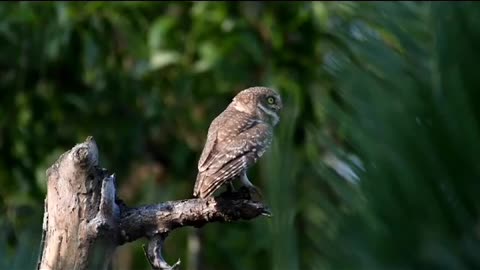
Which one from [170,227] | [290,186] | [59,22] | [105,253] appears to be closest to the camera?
[290,186]

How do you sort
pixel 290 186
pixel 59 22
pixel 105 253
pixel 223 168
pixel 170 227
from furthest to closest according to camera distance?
pixel 59 22, pixel 223 168, pixel 170 227, pixel 105 253, pixel 290 186

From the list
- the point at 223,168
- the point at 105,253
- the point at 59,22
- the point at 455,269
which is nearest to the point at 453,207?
the point at 455,269

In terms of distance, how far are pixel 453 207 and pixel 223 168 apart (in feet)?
4.41

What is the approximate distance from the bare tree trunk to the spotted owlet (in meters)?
0.27

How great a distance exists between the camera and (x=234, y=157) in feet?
7.95

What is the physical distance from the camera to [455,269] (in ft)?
3.32

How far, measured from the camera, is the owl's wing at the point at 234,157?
2.28 m

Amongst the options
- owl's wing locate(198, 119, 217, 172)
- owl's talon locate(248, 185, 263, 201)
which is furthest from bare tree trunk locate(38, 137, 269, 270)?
owl's wing locate(198, 119, 217, 172)

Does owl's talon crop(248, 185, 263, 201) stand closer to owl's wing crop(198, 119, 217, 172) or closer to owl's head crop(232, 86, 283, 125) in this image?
owl's wing crop(198, 119, 217, 172)

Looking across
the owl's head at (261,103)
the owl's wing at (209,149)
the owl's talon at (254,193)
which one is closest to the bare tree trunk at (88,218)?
the owl's talon at (254,193)

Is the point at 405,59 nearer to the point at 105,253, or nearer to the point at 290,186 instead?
the point at 290,186

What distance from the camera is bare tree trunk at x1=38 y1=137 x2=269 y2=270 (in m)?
1.78

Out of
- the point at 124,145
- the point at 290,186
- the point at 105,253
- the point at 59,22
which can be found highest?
the point at 59,22

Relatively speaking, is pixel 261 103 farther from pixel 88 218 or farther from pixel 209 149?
pixel 88 218
